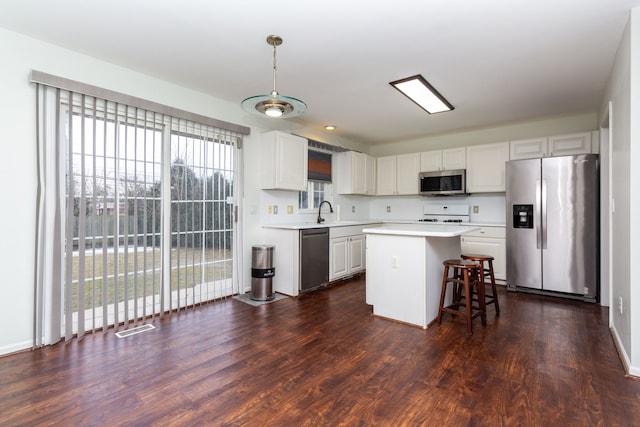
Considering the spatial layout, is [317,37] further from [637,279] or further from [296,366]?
[637,279]

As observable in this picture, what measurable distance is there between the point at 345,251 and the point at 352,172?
156cm

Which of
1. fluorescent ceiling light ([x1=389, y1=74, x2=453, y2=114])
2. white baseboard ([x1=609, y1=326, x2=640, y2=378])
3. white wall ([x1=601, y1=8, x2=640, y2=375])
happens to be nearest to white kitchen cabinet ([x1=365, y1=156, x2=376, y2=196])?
fluorescent ceiling light ([x1=389, y1=74, x2=453, y2=114])

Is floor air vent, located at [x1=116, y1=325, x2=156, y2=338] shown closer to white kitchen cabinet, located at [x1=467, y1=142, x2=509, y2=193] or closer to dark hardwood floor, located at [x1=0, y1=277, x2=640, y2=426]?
dark hardwood floor, located at [x1=0, y1=277, x2=640, y2=426]

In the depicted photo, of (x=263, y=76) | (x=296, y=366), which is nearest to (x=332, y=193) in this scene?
(x=263, y=76)

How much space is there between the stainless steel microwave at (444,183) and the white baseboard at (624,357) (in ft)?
9.16

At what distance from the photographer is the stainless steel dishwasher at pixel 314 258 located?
4.14 m

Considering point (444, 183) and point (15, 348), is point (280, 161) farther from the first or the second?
point (15, 348)

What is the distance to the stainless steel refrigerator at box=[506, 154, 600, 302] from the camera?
12.3 feet

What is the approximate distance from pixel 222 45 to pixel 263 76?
640 millimetres

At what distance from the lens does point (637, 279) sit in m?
2.10

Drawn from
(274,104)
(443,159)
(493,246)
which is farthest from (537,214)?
(274,104)

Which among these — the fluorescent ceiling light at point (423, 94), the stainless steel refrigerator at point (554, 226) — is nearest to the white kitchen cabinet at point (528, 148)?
the stainless steel refrigerator at point (554, 226)

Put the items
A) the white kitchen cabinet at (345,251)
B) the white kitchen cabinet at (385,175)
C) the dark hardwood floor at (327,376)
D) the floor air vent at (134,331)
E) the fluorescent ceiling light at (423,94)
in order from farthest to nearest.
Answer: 1. the white kitchen cabinet at (385,175)
2. the white kitchen cabinet at (345,251)
3. the fluorescent ceiling light at (423,94)
4. the floor air vent at (134,331)
5. the dark hardwood floor at (327,376)

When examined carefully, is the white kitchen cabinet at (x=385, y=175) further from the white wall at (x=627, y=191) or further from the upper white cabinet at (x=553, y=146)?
the white wall at (x=627, y=191)
